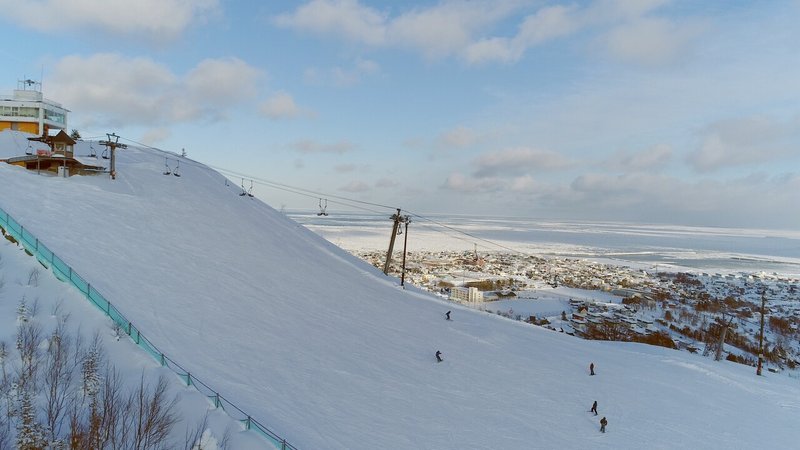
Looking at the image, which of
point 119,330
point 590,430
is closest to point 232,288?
point 119,330

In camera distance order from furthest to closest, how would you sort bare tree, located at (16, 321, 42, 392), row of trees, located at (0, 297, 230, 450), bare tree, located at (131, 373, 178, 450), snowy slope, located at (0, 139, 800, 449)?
snowy slope, located at (0, 139, 800, 449)
bare tree, located at (16, 321, 42, 392)
bare tree, located at (131, 373, 178, 450)
row of trees, located at (0, 297, 230, 450)

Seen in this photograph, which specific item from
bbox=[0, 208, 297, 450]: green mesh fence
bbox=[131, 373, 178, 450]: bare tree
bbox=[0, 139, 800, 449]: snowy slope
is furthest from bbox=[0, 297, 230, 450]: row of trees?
bbox=[0, 139, 800, 449]: snowy slope

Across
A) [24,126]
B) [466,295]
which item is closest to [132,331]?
[24,126]

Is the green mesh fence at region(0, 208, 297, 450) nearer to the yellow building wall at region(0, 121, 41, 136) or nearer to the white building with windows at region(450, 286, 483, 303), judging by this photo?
the yellow building wall at region(0, 121, 41, 136)

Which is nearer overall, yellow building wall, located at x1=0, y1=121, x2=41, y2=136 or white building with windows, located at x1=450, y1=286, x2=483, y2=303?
yellow building wall, located at x1=0, y1=121, x2=41, y2=136

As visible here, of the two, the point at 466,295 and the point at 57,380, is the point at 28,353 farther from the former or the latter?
the point at 466,295

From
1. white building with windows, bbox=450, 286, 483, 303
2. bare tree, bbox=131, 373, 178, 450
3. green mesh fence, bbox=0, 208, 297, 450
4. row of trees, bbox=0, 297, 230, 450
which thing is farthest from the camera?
white building with windows, bbox=450, 286, 483, 303

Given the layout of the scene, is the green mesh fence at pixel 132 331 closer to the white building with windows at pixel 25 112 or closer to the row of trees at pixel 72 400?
the row of trees at pixel 72 400

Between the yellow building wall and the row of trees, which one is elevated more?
the yellow building wall
